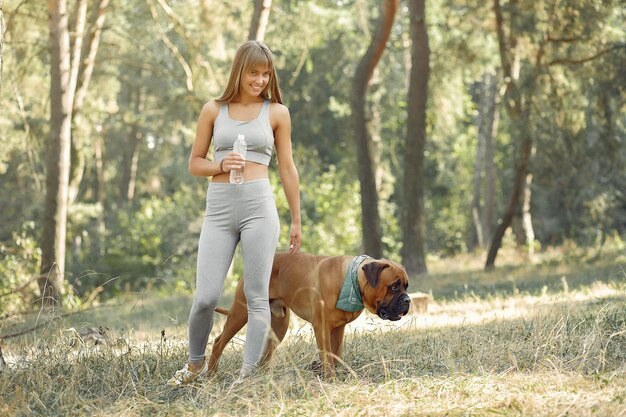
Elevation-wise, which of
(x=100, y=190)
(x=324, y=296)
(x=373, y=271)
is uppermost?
(x=373, y=271)

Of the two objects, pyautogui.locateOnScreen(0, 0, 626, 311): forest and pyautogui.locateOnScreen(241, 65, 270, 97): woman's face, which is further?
pyautogui.locateOnScreen(0, 0, 626, 311): forest

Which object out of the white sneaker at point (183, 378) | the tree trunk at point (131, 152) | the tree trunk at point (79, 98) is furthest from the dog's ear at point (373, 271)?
the tree trunk at point (131, 152)

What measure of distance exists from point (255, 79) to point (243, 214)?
33.4 inches

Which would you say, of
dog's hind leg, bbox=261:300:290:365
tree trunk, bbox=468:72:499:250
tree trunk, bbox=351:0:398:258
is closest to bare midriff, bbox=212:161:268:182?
dog's hind leg, bbox=261:300:290:365

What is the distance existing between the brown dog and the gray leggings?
19 centimetres

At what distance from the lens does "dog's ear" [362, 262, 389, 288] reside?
19.2 feet

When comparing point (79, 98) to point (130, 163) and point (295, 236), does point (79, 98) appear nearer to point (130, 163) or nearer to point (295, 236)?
point (295, 236)

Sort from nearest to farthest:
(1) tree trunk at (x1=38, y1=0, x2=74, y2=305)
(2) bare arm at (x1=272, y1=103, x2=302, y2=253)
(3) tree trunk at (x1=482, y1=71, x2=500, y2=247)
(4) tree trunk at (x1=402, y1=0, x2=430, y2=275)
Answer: (2) bare arm at (x1=272, y1=103, x2=302, y2=253) → (1) tree trunk at (x1=38, y1=0, x2=74, y2=305) → (4) tree trunk at (x1=402, y1=0, x2=430, y2=275) → (3) tree trunk at (x1=482, y1=71, x2=500, y2=247)

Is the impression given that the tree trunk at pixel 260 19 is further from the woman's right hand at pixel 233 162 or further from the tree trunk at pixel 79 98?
the woman's right hand at pixel 233 162

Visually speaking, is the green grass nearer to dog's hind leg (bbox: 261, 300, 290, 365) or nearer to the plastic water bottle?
dog's hind leg (bbox: 261, 300, 290, 365)

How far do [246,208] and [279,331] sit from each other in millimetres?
1022

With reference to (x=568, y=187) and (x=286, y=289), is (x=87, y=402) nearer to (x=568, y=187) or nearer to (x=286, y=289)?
(x=286, y=289)

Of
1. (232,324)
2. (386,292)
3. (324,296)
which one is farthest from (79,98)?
(386,292)

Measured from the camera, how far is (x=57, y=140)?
15750 mm
